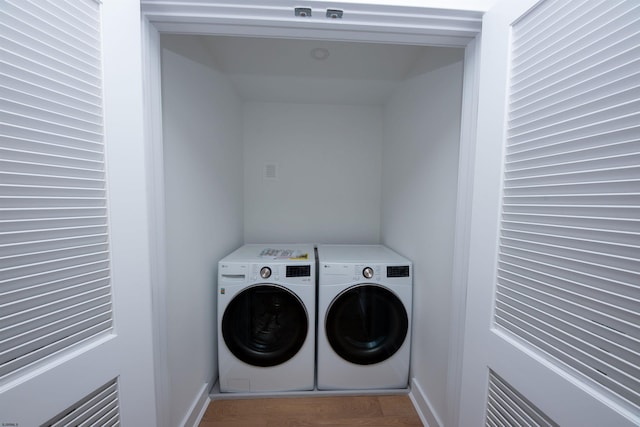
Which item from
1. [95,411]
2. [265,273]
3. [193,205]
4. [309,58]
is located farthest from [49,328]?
[309,58]

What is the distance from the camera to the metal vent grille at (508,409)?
2.13ft

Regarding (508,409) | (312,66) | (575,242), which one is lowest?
(508,409)

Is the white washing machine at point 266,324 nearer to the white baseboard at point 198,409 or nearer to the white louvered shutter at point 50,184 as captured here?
the white baseboard at point 198,409

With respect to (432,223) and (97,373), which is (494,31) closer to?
(432,223)

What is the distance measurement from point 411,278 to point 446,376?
0.55 meters

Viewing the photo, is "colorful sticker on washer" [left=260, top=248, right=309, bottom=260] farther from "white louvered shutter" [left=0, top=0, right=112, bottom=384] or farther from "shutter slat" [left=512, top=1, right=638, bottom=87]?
"shutter slat" [left=512, top=1, right=638, bottom=87]

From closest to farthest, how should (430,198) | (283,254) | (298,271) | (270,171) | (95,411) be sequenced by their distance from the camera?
(95,411), (430,198), (298,271), (283,254), (270,171)

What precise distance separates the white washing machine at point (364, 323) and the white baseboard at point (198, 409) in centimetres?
74

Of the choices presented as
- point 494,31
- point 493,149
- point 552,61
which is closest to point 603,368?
point 493,149

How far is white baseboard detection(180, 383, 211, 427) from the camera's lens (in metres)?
1.27

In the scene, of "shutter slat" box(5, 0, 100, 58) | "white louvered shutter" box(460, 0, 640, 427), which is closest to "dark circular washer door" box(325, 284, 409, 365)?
"white louvered shutter" box(460, 0, 640, 427)

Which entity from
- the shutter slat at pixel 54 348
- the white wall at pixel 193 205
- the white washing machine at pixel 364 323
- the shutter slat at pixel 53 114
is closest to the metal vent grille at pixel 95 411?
the shutter slat at pixel 54 348

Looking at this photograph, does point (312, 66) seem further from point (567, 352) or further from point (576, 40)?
point (567, 352)

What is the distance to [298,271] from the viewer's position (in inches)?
60.4
